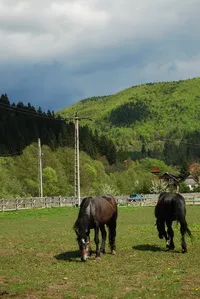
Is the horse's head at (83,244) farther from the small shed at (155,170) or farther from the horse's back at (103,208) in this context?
the small shed at (155,170)

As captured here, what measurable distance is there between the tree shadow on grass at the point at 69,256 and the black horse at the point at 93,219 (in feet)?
1.77

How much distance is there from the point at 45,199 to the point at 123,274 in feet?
125

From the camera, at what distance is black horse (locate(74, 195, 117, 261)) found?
45.3 feet

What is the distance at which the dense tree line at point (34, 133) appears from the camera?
410 ft

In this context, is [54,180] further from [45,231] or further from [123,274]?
[123,274]

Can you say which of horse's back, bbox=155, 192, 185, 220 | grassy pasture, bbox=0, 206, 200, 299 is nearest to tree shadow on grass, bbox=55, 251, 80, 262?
grassy pasture, bbox=0, 206, 200, 299

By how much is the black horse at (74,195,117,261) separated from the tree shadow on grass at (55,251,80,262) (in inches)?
21.2

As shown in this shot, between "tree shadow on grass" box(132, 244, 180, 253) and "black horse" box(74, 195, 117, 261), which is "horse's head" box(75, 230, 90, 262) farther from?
"tree shadow on grass" box(132, 244, 180, 253)

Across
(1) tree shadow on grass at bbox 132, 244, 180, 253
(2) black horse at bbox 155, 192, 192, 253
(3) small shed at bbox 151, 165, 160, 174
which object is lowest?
(1) tree shadow on grass at bbox 132, 244, 180, 253

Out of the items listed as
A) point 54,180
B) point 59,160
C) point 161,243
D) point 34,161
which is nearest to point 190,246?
point 161,243

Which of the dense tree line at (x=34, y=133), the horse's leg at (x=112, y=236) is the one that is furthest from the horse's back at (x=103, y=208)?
the dense tree line at (x=34, y=133)

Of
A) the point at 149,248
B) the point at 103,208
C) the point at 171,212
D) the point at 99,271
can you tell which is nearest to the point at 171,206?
the point at 171,212

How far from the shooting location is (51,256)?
593 inches

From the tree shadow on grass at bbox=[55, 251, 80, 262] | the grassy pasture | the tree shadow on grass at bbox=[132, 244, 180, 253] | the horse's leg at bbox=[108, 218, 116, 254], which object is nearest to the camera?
the grassy pasture
